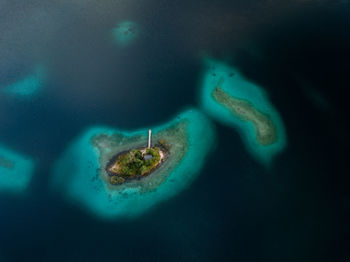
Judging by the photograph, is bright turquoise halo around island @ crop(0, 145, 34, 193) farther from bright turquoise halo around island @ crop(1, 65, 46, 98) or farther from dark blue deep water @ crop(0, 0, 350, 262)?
bright turquoise halo around island @ crop(1, 65, 46, 98)

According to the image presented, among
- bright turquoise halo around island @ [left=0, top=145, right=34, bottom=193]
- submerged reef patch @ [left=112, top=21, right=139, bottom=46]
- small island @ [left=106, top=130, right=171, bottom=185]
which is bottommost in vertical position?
small island @ [left=106, top=130, right=171, bottom=185]

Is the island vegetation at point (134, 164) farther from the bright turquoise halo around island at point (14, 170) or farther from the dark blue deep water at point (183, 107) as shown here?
the bright turquoise halo around island at point (14, 170)

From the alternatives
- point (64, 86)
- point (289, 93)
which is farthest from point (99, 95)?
point (289, 93)

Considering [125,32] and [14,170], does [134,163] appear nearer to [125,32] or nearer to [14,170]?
[14,170]

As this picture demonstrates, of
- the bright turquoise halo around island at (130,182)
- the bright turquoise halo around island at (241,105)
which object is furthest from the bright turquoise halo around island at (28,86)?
the bright turquoise halo around island at (241,105)

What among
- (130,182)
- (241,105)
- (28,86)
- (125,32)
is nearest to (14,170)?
(130,182)

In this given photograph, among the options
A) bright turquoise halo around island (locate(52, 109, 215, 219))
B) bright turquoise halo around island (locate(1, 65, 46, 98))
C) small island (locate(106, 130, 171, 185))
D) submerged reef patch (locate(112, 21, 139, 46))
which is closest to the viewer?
bright turquoise halo around island (locate(52, 109, 215, 219))

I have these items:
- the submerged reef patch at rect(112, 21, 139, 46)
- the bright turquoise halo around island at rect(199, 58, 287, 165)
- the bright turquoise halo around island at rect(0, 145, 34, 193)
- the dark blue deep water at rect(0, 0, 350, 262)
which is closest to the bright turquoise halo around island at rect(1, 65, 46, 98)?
the dark blue deep water at rect(0, 0, 350, 262)
